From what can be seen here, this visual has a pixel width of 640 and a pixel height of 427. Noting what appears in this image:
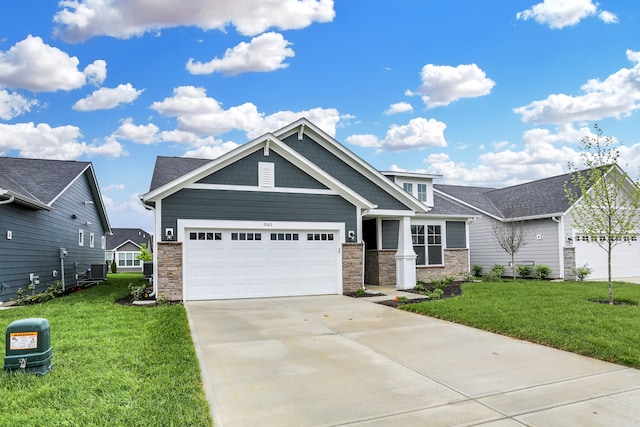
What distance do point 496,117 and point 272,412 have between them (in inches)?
616

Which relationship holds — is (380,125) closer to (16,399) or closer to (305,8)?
(305,8)

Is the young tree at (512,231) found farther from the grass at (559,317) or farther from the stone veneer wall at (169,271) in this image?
the stone veneer wall at (169,271)

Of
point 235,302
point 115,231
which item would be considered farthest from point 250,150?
point 115,231

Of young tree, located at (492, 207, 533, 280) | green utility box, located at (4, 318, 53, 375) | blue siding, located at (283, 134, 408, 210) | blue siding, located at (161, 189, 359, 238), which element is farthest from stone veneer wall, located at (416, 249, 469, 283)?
green utility box, located at (4, 318, 53, 375)

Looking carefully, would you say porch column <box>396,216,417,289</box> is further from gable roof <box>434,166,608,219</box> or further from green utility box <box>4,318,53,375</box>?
green utility box <box>4,318,53,375</box>

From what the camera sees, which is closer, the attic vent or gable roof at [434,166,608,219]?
the attic vent

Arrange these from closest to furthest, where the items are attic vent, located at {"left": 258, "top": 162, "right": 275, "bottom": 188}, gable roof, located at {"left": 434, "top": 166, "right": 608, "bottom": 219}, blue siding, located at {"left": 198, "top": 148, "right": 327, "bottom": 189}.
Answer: blue siding, located at {"left": 198, "top": 148, "right": 327, "bottom": 189}, attic vent, located at {"left": 258, "top": 162, "right": 275, "bottom": 188}, gable roof, located at {"left": 434, "top": 166, "right": 608, "bottom": 219}

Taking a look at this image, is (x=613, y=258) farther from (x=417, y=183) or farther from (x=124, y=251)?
(x=124, y=251)

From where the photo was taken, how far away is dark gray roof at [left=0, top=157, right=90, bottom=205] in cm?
1619

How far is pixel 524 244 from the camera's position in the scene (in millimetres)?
20125

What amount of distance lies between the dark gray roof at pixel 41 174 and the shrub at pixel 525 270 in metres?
19.9

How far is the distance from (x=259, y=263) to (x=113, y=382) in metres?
8.25

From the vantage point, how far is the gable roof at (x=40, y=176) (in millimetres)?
15281

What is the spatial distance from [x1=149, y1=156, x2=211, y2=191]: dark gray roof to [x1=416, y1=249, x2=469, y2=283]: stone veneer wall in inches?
391
